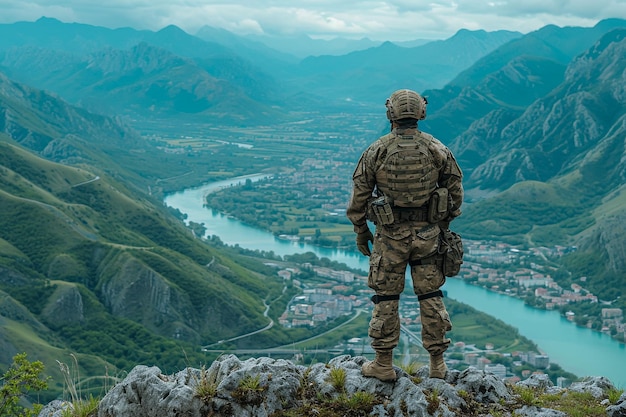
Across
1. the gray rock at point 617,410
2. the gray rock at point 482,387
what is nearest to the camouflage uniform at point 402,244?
the gray rock at point 482,387

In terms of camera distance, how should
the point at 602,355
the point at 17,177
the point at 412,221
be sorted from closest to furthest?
the point at 412,221 < the point at 602,355 < the point at 17,177

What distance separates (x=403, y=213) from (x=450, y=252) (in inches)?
42.7

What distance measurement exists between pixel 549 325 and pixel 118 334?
45.7 metres

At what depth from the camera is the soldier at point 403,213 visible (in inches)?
504

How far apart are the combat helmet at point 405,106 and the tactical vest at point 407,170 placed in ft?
1.12

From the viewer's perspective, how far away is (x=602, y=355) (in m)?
70.5

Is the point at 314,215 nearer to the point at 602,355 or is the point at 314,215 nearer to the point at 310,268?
the point at 310,268

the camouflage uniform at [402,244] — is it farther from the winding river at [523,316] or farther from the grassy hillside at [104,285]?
the grassy hillside at [104,285]

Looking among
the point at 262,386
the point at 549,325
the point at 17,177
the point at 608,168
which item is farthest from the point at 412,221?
the point at 608,168

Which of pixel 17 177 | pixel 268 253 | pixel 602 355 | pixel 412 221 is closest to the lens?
pixel 412 221

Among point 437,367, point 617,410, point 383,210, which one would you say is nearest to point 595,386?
point 617,410

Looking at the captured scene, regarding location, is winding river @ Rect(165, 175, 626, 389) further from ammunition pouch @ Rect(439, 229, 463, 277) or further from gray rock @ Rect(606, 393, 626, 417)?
ammunition pouch @ Rect(439, 229, 463, 277)

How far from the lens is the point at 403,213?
514 inches

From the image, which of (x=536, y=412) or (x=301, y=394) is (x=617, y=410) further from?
(x=301, y=394)
